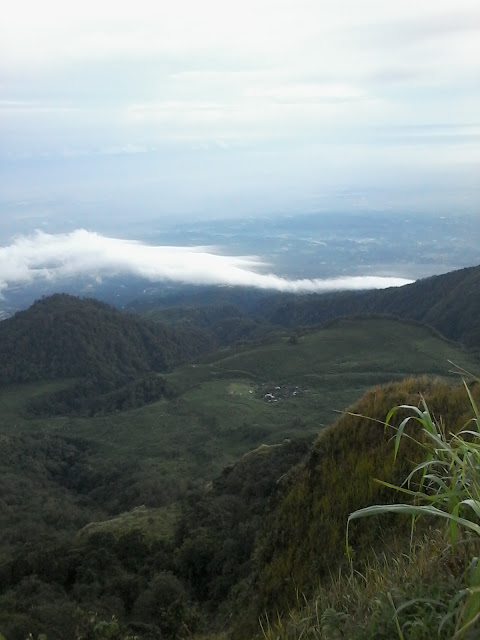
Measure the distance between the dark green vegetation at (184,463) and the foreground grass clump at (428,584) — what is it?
333mm

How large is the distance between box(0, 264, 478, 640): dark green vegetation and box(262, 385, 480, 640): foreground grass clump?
33 cm

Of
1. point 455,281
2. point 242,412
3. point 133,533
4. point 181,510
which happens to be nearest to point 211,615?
point 133,533

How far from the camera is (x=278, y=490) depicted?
10.2 metres

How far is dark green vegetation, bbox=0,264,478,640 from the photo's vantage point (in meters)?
8.18

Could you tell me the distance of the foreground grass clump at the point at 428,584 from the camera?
211cm

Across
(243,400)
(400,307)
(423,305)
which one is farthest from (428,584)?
(400,307)

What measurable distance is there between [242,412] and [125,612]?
168 feet

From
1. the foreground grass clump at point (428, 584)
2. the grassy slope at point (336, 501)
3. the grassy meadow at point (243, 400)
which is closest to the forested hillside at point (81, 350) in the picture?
the grassy meadow at point (243, 400)

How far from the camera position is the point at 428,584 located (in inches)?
112

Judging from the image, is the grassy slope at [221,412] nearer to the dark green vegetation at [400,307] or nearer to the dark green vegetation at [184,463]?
the dark green vegetation at [184,463]

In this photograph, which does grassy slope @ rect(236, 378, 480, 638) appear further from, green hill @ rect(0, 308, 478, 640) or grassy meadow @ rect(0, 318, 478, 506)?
grassy meadow @ rect(0, 318, 478, 506)

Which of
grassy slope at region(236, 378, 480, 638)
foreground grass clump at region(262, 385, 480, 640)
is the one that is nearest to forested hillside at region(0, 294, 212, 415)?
grassy slope at region(236, 378, 480, 638)

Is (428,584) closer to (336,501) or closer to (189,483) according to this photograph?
(336,501)

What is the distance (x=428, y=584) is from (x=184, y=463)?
50.0m
